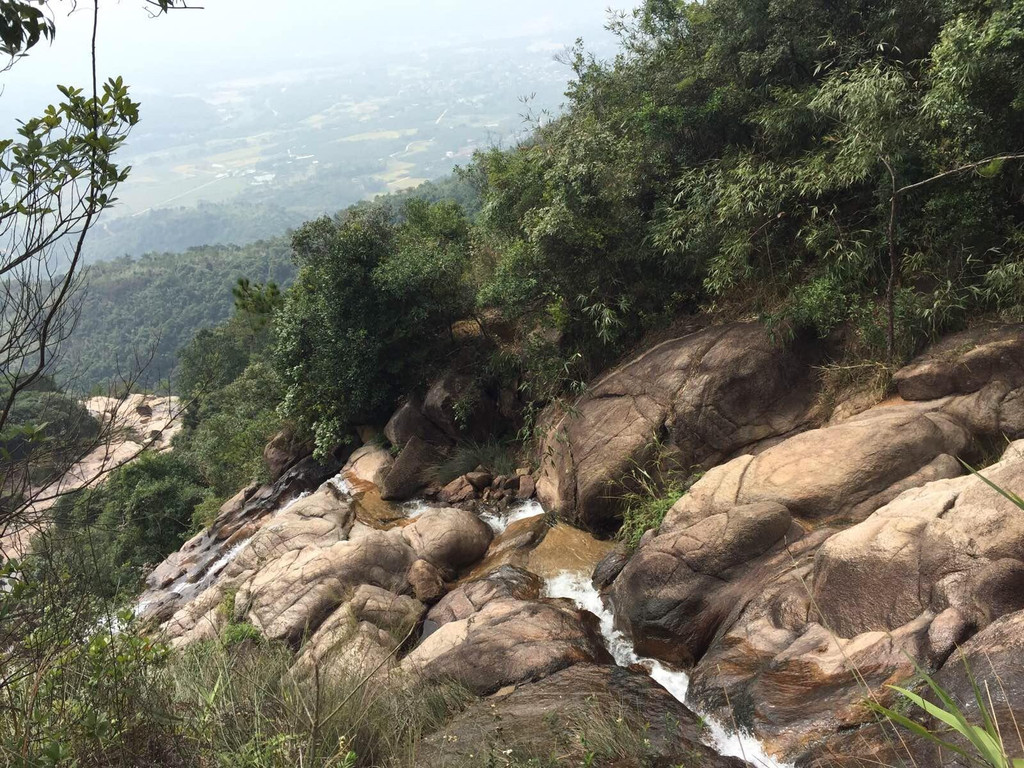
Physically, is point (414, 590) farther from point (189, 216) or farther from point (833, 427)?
point (189, 216)

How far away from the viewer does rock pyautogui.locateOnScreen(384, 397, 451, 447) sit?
38.8 ft

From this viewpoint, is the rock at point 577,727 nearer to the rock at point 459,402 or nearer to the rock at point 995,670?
the rock at point 995,670

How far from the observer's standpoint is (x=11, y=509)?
2662 mm

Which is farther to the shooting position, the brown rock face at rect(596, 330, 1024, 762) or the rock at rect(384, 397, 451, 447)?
Result: the rock at rect(384, 397, 451, 447)

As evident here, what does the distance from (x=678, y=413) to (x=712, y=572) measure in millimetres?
2611

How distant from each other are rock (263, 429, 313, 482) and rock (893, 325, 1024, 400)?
11.5 meters

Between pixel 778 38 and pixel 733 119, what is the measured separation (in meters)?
1.15

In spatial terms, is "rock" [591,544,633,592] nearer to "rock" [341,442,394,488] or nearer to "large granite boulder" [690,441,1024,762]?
"large granite boulder" [690,441,1024,762]

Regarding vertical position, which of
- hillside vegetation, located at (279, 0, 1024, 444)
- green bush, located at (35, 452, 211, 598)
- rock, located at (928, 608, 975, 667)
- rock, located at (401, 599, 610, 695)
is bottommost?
green bush, located at (35, 452, 211, 598)

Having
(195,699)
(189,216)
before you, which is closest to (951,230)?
(195,699)

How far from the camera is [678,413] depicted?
26.8ft

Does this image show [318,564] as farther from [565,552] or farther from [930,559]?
[930,559]

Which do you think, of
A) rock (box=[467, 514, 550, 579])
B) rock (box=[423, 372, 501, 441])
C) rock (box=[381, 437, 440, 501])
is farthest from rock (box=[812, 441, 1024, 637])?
rock (box=[381, 437, 440, 501])

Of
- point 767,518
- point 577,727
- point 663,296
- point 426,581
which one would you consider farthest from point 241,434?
point 577,727
